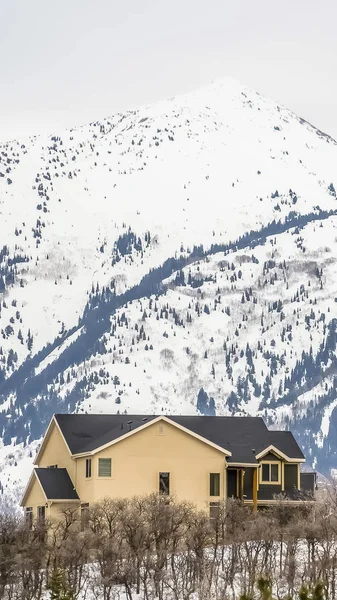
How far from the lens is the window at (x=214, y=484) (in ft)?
468

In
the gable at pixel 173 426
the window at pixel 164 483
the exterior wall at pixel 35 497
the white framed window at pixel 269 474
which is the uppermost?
the gable at pixel 173 426

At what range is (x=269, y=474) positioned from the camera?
14562 centimetres

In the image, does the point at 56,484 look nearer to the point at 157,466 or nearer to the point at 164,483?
the point at 157,466

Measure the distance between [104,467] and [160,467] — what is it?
5.40m

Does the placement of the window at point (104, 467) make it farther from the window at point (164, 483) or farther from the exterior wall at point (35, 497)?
the exterior wall at point (35, 497)

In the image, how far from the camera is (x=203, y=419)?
506 ft

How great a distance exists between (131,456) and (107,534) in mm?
12290

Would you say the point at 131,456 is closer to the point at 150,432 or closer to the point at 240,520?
the point at 150,432

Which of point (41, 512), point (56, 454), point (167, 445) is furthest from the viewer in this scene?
point (56, 454)

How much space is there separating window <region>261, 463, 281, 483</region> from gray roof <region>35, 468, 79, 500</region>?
1746 cm

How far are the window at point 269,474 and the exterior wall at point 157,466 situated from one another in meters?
4.28

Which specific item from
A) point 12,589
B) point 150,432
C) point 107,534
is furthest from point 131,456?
point 12,589

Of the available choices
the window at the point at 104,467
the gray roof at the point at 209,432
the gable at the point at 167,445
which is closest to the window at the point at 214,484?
the gable at the point at 167,445

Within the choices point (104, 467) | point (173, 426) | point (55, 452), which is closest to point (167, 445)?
point (173, 426)
